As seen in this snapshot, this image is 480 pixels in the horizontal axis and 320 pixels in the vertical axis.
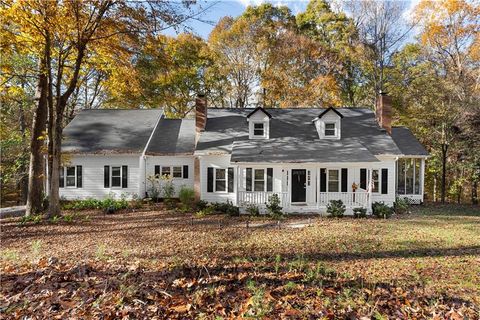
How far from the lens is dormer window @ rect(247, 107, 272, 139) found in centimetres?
1773

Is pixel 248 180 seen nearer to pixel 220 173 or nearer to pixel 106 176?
pixel 220 173

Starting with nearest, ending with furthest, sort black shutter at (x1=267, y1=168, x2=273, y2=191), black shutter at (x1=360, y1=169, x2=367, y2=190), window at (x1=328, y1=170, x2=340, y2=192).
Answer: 1. black shutter at (x1=267, y1=168, x2=273, y2=191)
2. window at (x1=328, y1=170, x2=340, y2=192)
3. black shutter at (x1=360, y1=169, x2=367, y2=190)

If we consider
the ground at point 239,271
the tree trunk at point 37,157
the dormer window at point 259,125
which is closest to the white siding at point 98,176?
the tree trunk at point 37,157

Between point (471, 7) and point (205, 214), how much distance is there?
25.4m

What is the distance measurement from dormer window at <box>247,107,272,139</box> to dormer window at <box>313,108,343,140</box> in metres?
3.17

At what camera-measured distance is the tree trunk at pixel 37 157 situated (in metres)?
12.8

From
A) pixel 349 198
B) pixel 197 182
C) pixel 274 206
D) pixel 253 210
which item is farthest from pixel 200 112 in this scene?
pixel 349 198

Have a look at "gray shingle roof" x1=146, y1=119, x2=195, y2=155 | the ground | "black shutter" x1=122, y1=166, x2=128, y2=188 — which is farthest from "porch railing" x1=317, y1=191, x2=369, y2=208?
"black shutter" x1=122, y1=166, x2=128, y2=188

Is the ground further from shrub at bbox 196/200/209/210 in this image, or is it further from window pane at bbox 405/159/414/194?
window pane at bbox 405/159/414/194

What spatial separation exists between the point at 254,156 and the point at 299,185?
116 inches

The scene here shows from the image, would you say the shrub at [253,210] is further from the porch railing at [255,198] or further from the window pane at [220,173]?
the window pane at [220,173]

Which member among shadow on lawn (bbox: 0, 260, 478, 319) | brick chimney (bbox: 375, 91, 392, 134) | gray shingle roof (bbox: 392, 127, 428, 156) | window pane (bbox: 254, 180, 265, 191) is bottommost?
shadow on lawn (bbox: 0, 260, 478, 319)

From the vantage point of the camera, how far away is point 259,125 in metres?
18.1

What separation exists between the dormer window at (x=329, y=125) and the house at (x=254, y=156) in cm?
6
